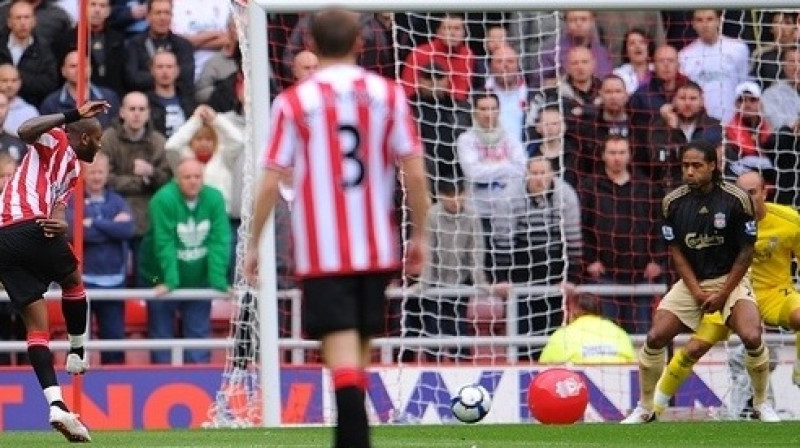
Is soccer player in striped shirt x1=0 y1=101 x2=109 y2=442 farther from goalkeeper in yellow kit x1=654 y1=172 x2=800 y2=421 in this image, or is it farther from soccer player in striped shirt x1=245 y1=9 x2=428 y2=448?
soccer player in striped shirt x1=245 y1=9 x2=428 y2=448

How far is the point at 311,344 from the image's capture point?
16.3m

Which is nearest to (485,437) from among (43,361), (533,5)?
(43,361)

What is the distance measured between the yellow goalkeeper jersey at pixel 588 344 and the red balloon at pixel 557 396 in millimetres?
1435

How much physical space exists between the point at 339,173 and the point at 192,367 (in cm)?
825

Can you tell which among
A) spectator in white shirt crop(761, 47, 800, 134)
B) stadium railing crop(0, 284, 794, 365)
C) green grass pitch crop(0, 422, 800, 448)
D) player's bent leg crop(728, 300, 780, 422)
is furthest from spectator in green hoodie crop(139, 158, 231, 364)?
spectator in white shirt crop(761, 47, 800, 134)

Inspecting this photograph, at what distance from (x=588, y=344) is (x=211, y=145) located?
381cm

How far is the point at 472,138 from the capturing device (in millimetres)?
16828

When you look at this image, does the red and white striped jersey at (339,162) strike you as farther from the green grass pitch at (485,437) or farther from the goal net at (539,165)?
the goal net at (539,165)

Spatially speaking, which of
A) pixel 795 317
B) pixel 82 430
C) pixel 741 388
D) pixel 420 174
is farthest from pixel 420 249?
pixel 741 388

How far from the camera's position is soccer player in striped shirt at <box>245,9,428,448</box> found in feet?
26.2

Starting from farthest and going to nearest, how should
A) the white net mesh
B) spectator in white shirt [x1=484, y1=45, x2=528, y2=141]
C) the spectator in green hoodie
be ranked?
spectator in white shirt [x1=484, y1=45, x2=528, y2=141] < the spectator in green hoodie < the white net mesh

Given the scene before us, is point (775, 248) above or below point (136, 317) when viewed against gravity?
above

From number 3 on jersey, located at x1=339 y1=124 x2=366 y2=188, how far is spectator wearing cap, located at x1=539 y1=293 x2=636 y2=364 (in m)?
7.95

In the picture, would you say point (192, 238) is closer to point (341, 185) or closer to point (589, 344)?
point (589, 344)
